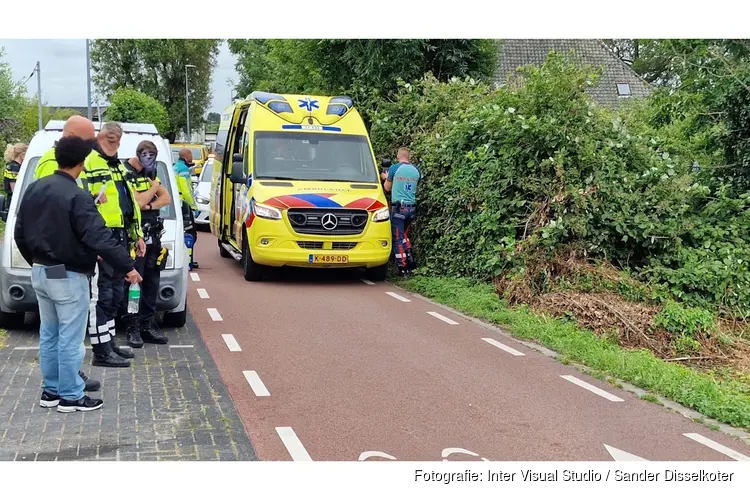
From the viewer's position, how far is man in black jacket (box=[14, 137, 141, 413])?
5836mm

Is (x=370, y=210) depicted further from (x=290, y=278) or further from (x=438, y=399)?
(x=438, y=399)

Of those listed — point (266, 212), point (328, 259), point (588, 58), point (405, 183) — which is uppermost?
point (588, 58)

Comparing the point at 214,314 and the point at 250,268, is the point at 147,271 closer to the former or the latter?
the point at 214,314

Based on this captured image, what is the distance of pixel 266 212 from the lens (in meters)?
12.6

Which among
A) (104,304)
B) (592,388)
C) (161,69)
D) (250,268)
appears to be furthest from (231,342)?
(161,69)

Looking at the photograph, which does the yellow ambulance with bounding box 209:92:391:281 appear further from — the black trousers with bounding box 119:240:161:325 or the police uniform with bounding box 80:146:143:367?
the police uniform with bounding box 80:146:143:367

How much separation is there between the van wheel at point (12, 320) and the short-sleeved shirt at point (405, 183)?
6387 mm

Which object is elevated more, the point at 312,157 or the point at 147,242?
the point at 312,157

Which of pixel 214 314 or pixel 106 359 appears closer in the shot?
pixel 106 359

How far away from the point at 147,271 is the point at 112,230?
3.80 ft

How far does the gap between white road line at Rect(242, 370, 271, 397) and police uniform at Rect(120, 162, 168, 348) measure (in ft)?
4.61

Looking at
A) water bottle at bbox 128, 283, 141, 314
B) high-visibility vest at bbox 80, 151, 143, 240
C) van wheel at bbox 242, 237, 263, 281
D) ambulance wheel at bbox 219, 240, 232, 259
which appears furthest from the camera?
ambulance wheel at bbox 219, 240, 232, 259

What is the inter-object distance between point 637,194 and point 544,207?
1.28 metres

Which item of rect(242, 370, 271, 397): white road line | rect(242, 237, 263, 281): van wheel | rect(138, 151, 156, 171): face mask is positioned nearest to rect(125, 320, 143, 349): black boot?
rect(242, 370, 271, 397): white road line
